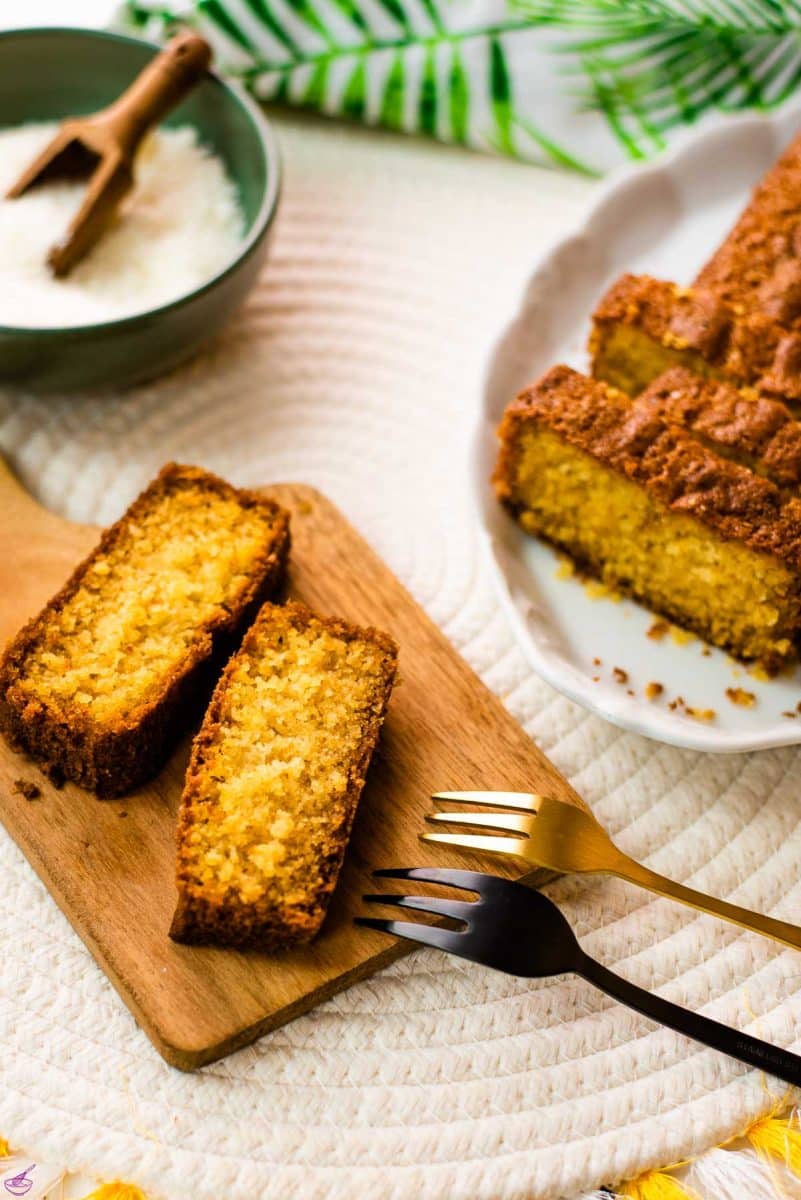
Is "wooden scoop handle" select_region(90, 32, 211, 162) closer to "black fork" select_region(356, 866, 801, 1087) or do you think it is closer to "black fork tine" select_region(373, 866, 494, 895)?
"black fork tine" select_region(373, 866, 494, 895)

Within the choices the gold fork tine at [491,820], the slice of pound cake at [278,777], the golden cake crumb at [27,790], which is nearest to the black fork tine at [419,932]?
the slice of pound cake at [278,777]

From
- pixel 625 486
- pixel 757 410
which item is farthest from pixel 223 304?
pixel 757 410

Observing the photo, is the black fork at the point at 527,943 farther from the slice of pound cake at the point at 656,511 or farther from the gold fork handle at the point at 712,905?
the slice of pound cake at the point at 656,511

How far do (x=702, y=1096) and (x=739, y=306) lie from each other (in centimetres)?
210

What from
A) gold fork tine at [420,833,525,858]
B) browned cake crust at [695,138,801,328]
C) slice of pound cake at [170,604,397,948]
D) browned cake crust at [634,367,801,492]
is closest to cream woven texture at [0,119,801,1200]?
gold fork tine at [420,833,525,858]

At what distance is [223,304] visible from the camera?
347 centimetres

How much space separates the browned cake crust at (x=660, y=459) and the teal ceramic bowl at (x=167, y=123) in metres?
0.91

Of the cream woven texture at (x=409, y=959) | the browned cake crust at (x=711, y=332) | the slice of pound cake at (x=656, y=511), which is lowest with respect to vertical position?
the cream woven texture at (x=409, y=959)

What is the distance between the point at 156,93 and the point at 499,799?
2.31 metres

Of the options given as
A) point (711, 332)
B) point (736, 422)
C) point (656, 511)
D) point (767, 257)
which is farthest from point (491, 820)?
point (767, 257)

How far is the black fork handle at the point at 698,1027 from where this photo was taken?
8.18 feet

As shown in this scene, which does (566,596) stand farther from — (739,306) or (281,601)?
(739,306)

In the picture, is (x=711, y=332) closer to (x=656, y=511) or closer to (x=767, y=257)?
(x=767, y=257)

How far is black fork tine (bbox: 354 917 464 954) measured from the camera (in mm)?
2508
